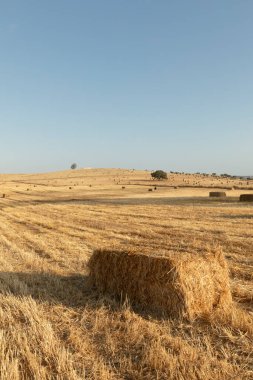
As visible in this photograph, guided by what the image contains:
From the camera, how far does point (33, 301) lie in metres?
7.25

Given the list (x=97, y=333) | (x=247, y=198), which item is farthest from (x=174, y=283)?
(x=247, y=198)

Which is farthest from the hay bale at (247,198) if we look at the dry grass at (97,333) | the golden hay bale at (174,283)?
the golden hay bale at (174,283)

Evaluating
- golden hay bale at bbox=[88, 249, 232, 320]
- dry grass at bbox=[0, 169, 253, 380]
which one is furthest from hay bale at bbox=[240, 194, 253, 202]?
golden hay bale at bbox=[88, 249, 232, 320]

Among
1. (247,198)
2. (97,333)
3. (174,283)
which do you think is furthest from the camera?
(247,198)

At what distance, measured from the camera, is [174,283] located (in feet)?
22.9

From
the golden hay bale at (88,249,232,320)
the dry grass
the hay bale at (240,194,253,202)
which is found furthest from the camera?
the hay bale at (240,194,253,202)

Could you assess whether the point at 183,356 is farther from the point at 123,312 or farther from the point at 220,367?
the point at 123,312

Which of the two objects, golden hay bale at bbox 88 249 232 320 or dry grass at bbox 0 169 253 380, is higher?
golden hay bale at bbox 88 249 232 320

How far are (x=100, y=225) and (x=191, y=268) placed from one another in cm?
1316

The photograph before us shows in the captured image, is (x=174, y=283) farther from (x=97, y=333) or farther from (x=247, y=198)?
(x=247, y=198)

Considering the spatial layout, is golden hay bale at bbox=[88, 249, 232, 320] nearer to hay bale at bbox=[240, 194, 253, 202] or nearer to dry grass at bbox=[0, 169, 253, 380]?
dry grass at bbox=[0, 169, 253, 380]

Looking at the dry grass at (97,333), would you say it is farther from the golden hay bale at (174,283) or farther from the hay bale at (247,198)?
the hay bale at (247,198)

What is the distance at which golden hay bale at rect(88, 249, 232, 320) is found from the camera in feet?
22.8

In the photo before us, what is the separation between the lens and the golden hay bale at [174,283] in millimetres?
6949
